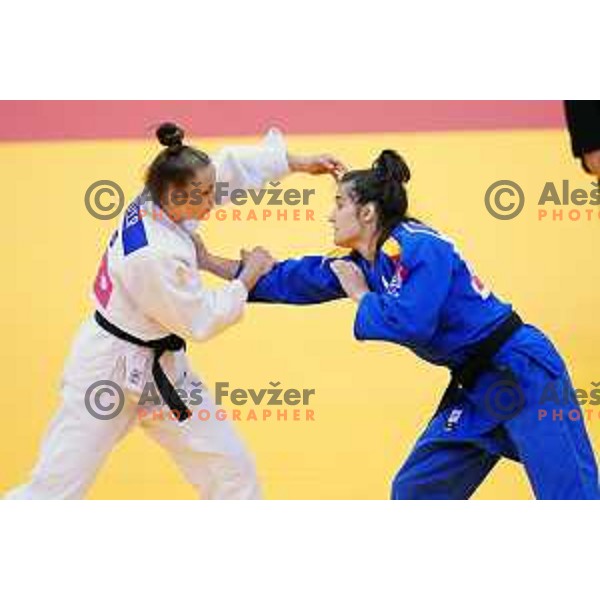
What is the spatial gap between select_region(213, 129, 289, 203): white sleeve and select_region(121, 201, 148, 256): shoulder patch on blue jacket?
316 millimetres

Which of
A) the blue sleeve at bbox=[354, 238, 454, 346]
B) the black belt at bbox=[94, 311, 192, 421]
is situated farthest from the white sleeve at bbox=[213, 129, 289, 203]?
the blue sleeve at bbox=[354, 238, 454, 346]

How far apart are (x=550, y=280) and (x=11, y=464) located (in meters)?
2.30

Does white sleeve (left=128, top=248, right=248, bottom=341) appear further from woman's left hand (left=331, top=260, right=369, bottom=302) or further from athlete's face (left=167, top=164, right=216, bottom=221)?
woman's left hand (left=331, top=260, right=369, bottom=302)

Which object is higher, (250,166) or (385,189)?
(250,166)

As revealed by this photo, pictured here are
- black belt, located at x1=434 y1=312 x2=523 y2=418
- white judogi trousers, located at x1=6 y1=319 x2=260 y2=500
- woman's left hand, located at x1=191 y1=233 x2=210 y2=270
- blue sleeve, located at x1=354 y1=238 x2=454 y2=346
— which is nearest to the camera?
blue sleeve, located at x1=354 y1=238 x2=454 y2=346

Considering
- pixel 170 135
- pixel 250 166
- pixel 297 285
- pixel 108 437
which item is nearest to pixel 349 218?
pixel 297 285

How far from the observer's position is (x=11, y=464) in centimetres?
429

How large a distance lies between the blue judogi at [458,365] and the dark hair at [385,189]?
0.06 m

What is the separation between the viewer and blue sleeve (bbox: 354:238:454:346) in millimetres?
3238

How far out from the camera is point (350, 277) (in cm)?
353

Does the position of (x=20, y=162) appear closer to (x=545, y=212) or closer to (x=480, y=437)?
(x=545, y=212)

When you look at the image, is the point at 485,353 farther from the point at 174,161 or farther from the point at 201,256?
the point at 174,161

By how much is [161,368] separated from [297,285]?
0.48 metres

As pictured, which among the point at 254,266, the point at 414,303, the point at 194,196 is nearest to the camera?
the point at 414,303
